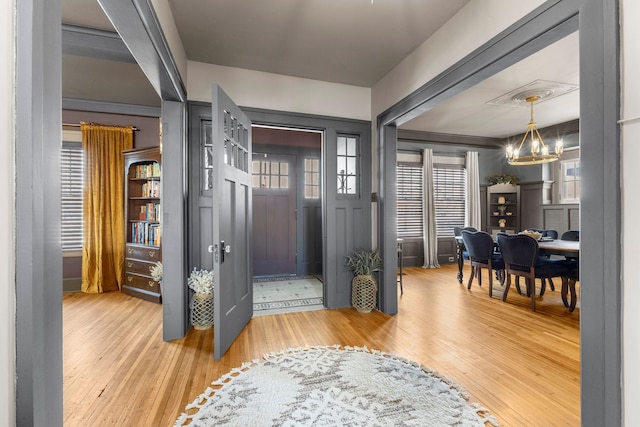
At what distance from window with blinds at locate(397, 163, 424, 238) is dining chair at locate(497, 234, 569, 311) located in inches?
102

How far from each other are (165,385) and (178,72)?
258 centimetres

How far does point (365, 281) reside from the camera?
358 cm

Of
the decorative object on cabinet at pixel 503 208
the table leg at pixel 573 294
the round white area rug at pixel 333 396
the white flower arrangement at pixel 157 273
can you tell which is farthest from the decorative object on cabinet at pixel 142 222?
A: the decorative object on cabinet at pixel 503 208

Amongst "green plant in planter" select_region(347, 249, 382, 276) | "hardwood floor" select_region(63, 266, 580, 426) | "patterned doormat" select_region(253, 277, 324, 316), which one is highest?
"green plant in planter" select_region(347, 249, 382, 276)

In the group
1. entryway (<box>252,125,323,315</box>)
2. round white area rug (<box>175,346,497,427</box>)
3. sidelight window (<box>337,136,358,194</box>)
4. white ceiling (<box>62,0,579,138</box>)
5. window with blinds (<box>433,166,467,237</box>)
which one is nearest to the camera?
round white area rug (<box>175,346,497,427</box>)

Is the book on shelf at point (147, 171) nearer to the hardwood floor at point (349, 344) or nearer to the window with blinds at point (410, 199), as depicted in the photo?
the hardwood floor at point (349, 344)

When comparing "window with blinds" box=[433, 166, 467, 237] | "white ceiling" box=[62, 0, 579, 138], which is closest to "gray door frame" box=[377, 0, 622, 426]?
"white ceiling" box=[62, 0, 579, 138]

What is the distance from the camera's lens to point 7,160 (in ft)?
Answer: 2.27

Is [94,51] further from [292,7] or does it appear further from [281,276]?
[281,276]

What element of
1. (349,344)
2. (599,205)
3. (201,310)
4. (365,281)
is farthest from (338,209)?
(599,205)

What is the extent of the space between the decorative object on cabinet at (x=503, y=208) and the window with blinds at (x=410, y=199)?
1.78 m

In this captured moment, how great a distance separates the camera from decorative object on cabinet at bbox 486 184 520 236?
6723 millimetres

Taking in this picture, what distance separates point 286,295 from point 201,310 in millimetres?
Result: 1486

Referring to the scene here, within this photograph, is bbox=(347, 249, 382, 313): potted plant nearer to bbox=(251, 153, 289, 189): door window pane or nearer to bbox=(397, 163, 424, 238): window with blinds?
bbox=(251, 153, 289, 189): door window pane
